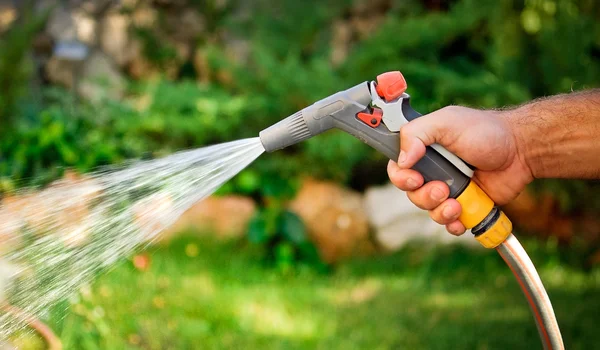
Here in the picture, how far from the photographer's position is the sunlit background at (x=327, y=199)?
3.11 meters

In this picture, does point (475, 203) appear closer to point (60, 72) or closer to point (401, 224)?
point (401, 224)

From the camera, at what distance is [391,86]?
4.97 ft

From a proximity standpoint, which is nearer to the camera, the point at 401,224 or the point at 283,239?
the point at 283,239

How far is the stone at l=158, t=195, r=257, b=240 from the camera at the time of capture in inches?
149

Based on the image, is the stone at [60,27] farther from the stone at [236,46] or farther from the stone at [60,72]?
the stone at [236,46]

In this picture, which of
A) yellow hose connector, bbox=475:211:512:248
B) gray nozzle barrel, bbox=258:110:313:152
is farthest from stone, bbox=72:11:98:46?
yellow hose connector, bbox=475:211:512:248

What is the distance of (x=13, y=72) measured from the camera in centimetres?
369

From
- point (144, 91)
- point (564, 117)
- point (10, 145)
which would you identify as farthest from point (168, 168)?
point (144, 91)

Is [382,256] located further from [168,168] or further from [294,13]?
[168,168]

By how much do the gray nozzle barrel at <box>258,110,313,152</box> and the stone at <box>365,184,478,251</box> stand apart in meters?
2.48

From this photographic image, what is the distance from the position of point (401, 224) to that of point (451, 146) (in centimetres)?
244

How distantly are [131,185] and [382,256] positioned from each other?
7.70ft

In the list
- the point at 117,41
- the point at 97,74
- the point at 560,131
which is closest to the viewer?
the point at 560,131

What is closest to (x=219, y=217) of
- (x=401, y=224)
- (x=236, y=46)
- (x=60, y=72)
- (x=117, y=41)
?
(x=401, y=224)
